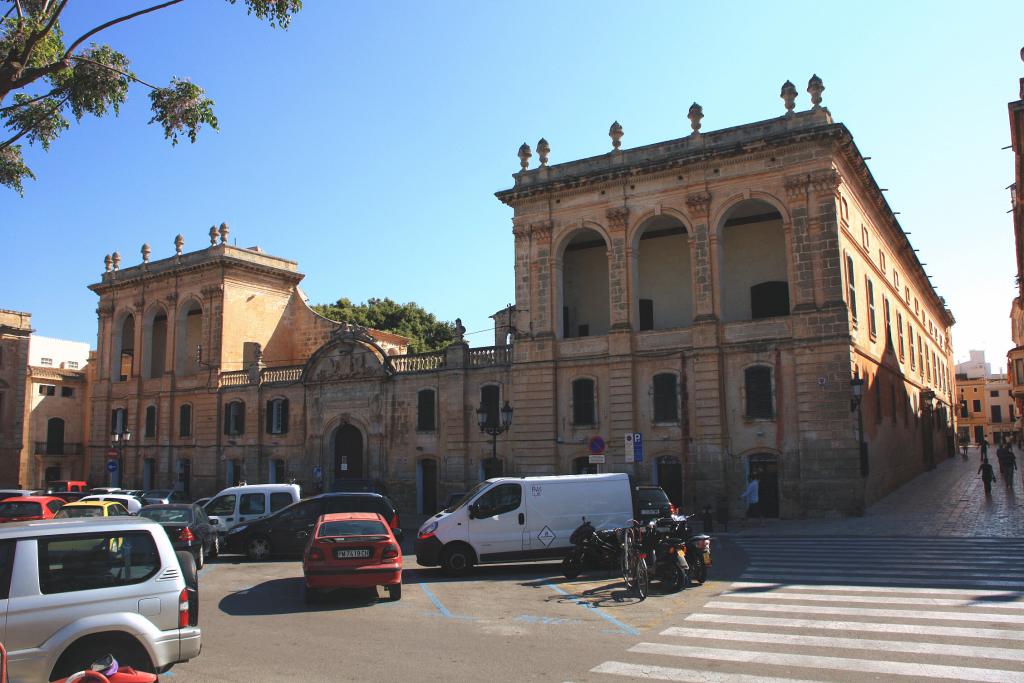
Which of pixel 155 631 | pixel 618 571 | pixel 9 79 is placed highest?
pixel 9 79

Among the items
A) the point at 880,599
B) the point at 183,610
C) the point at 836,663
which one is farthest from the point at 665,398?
the point at 183,610

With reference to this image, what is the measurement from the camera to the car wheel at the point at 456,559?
1568 centimetres

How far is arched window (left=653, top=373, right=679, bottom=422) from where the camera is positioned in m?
27.2

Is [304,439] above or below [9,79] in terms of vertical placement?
below

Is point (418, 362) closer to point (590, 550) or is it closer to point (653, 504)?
point (653, 504)

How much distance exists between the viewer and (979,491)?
1172 inches

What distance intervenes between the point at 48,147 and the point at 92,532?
1075cm

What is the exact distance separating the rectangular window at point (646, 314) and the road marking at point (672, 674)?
23.2 meters

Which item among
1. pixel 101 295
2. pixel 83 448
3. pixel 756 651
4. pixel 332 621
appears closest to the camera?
pixel 756 651

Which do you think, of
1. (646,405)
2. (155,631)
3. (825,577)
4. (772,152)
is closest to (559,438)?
(646,405)

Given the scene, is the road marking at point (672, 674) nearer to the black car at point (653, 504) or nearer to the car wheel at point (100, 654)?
the car wheel at point (100, 654)

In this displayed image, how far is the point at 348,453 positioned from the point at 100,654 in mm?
28735

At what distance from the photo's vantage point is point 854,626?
9828mm

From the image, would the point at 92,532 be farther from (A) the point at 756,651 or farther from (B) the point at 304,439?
(B) the point at 304,439
